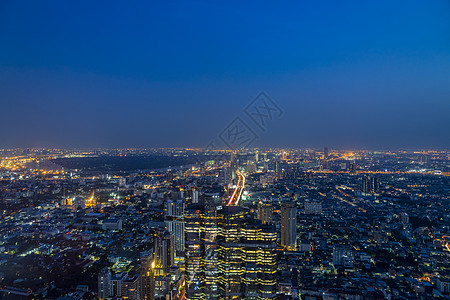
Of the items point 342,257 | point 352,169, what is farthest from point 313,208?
point 352,169

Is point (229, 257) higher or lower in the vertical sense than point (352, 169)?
lower

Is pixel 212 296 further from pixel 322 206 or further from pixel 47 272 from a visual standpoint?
pixel 322 206

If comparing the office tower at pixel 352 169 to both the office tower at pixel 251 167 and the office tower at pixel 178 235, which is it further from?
the office tower at pixel 178 235

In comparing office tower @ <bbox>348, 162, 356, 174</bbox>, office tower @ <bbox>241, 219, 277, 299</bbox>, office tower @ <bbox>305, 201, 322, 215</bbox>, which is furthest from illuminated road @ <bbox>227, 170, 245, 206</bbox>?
office tower @ <bbox>348, 162, 356, 174</bbox>

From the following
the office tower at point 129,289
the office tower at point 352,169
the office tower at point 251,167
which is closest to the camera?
the office tower at point 129,289

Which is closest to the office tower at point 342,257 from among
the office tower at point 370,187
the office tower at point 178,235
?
the office tower at point 178,235

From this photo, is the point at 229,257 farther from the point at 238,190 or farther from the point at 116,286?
the point at 238,190
